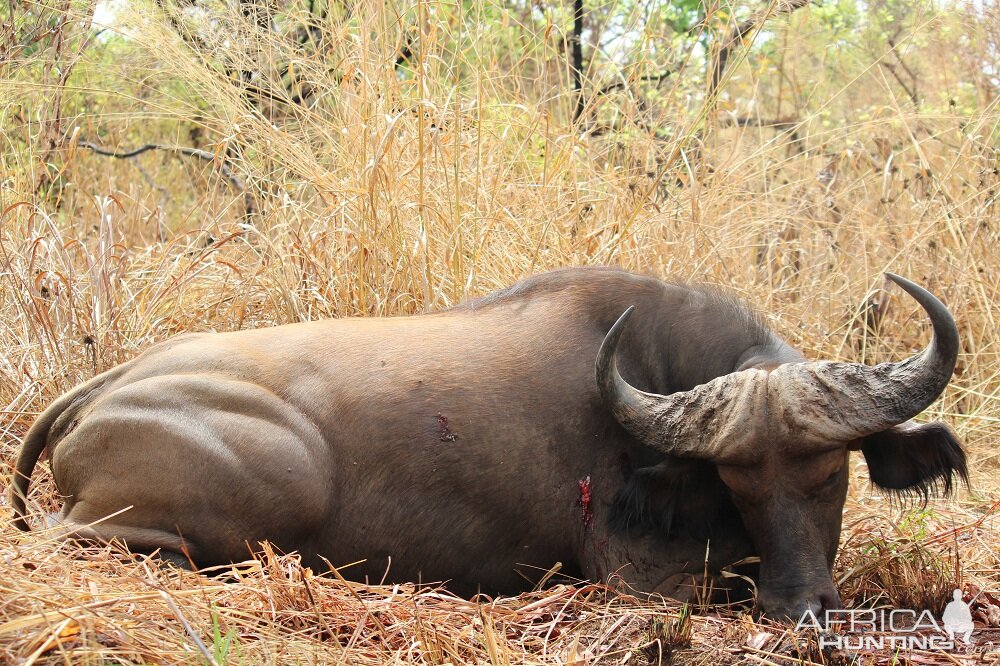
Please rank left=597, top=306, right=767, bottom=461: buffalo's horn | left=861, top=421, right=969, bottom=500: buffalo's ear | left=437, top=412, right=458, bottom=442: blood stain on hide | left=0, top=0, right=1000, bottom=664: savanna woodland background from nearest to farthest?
1. left=0, top=0, right=1000, bottom=664: savanna woodland background
2. left=597, top=306, right=767, bottom=461: buffalo's horn
3. left=861, top=421, right=969, bottom=500: buffalo's ear
4. left=437, top=412, right=458, bottom=442: blood stain on hide

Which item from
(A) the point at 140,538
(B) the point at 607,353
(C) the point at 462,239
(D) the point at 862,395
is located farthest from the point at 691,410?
(C) the point at 462,239

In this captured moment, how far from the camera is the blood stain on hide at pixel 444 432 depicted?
3.90 metres

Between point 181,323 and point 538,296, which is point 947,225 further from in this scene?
point 181,323

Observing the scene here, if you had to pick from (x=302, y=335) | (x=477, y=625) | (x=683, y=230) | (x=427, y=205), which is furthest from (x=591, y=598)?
(x=683, y=230)

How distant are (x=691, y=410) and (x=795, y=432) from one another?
0.35m

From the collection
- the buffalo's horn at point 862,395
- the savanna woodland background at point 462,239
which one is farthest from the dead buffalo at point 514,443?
the savanna woodland background at point 462,239

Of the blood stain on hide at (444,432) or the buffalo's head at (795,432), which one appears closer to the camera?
the buffalo's head at (795,432)

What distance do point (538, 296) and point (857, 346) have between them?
3316mm

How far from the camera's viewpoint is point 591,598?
3842mm

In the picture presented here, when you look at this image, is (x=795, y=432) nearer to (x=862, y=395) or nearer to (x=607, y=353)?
(x=862, y=395)

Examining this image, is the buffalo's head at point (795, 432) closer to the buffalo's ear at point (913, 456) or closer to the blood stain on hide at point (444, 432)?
the buffalo's ear at point (913, 456)

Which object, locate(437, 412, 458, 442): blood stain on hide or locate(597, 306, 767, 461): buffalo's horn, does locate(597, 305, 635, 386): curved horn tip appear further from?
locate(437, 412, 458, 442): blood stain on hide

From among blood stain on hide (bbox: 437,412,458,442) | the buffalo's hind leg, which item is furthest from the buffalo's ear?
the buffalo's hind leg

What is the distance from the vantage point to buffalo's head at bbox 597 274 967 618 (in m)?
3.41
